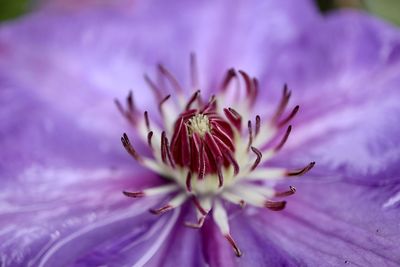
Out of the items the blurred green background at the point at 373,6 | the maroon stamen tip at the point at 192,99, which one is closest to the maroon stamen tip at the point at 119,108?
the maroon stamen tip at the point at 192,99

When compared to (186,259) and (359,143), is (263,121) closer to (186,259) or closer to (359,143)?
(359,143)

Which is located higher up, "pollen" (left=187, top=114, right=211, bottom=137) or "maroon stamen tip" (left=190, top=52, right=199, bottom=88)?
"maroon stamen tip" (left=190, top=52, right=199, bottom=88)

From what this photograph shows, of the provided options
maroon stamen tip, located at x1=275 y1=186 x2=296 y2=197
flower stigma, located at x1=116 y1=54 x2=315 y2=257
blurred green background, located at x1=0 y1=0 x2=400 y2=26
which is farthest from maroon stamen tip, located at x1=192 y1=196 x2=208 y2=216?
blurred green background, located at x1=0 y1=0 x2=400 y2=26

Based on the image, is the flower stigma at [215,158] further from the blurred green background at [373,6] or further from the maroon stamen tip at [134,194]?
the blurred green background at [373,6]

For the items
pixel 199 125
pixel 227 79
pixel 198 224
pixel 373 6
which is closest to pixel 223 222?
pixel 198 224

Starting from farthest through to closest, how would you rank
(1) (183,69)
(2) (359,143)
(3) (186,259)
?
(1) (183,69) → (2) (359,143) → (3) (186,259)

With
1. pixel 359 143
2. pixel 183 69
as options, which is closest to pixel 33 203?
pixel 183 69

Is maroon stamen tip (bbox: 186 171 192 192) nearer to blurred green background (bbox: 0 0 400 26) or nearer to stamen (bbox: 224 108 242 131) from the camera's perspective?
stamen (bbox: 224 108 242 131)
